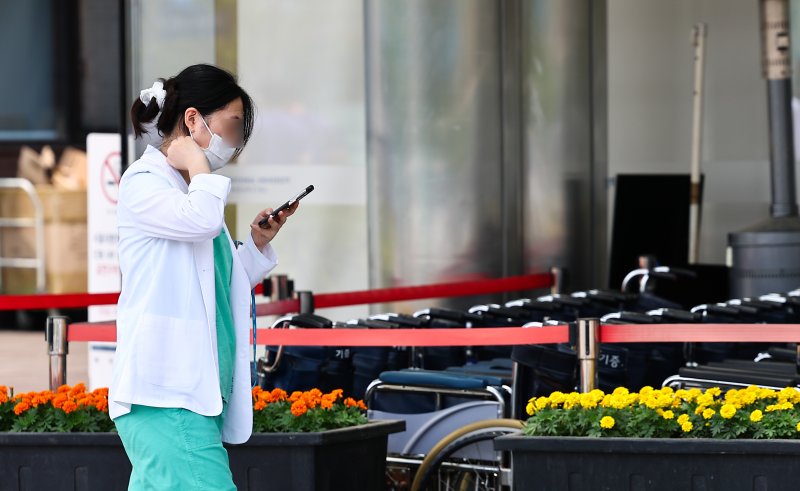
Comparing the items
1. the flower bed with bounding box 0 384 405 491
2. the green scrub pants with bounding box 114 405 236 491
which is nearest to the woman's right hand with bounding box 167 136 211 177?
the green scrub pants with bounding box 114 405 236 491

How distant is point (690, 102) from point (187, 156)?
10.4 metres

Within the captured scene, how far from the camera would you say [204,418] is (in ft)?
13.0

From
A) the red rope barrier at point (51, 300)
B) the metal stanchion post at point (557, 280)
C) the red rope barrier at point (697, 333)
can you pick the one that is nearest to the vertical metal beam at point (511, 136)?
the metal stanchion post at point (557, 280)

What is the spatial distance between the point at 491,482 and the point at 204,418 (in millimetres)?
2052

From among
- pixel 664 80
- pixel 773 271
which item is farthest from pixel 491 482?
pixel 664 80

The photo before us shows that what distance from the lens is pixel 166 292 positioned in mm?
3961

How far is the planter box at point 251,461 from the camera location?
5043mm

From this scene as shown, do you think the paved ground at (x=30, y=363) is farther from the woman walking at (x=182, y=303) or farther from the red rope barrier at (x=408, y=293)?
the woman walking at (x=182, y=303)

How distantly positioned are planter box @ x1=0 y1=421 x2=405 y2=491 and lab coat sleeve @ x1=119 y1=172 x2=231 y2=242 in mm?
1300

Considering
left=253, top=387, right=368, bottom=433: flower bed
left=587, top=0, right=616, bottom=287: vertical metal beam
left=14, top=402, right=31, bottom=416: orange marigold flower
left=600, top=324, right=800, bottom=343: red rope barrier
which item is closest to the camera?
left=253, top=387, right=368, bottom=433: flower bed

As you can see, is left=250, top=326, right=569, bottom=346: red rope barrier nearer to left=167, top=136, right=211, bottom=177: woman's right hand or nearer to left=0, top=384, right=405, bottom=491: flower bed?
left=0, top=384, right=405, bottom=491: flower bed

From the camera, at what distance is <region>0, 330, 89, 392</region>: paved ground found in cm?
1170

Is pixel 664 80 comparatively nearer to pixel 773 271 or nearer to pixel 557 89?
pixel 557 89

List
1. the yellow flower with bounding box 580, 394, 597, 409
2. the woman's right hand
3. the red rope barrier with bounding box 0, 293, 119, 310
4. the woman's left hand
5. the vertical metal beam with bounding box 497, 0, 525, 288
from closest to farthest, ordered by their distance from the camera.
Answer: the woman's right hand, the woman's left hand, the yellow flower with bounding box 580, 394, 597, 409, the red rope barrier with bounding box 0, 293, 119, 310, the vertical metal beam with bounding box 497, 0, 525, 288
